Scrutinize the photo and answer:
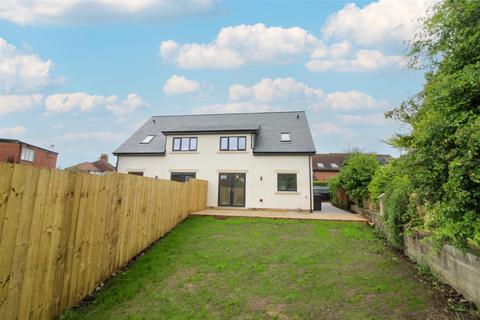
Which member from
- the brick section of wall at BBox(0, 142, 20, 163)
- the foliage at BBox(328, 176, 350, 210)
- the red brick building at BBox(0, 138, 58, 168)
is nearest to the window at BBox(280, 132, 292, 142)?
the foliage at BBox(328, 176, 350, 210)

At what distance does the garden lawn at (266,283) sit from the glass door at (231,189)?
7690mm

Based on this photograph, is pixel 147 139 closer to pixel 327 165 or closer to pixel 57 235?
pixel 57 235

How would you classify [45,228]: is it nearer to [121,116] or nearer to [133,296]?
[133,296]

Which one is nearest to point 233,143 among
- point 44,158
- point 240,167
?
point 240,167

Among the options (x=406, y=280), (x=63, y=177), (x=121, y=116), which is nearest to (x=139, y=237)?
(x=63, y=177)

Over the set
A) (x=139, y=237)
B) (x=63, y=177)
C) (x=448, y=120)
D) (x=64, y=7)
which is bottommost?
(x=139, y=237)

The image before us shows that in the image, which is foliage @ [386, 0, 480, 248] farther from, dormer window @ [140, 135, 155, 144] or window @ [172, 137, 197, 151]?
dormer window @ [140, 135, 155, 144]

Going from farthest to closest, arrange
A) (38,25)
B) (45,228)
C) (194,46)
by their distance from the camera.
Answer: (194,46)
(38,25)
(45,228)

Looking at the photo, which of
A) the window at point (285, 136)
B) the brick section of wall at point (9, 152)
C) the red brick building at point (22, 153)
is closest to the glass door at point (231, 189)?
the window at point (285, 136)

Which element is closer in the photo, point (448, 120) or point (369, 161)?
point (448, 120)

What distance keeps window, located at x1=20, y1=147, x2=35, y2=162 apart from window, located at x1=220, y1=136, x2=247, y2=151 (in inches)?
981

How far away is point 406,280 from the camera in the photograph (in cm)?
448

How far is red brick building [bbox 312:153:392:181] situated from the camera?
38250 millimetres

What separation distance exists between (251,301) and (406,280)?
2.93 meters
